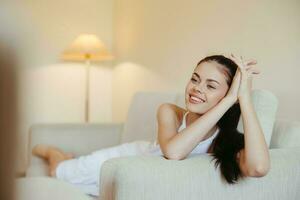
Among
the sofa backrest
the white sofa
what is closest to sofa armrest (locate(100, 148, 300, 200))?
the white sofa

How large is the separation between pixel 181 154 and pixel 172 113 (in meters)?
0.28

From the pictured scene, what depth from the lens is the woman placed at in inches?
39.1

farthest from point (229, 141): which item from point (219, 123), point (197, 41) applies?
point (197, 41)

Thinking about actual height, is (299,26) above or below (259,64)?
above

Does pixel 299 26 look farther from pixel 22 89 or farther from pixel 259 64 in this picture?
pixel 22 89

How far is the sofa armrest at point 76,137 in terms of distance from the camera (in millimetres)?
1925

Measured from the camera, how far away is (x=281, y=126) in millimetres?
1272

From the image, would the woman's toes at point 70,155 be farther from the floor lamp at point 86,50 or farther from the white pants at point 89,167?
the floor lamp at point 86,50

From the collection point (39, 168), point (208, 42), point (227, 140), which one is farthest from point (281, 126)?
point (39, 168)

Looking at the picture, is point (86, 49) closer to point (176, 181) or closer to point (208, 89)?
point (208, 89)

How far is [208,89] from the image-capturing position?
3.90 feet

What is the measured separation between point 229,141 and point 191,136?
0.18 m

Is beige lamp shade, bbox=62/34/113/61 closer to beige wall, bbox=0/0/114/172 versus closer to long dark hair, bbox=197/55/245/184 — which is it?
beige wall, bbox=0/0/114/172

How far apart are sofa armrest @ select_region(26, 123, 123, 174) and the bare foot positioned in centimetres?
3
